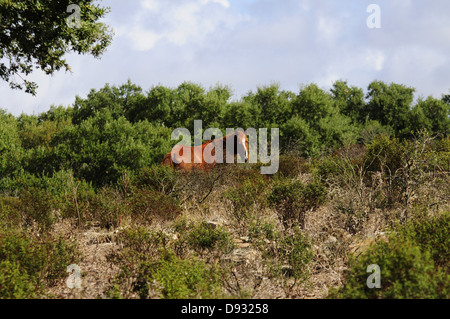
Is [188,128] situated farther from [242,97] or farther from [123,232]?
[123,232]

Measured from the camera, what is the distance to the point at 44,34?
13.8m

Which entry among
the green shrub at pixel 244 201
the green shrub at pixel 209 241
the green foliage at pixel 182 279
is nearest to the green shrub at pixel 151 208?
the green shrub at pixel 244 201

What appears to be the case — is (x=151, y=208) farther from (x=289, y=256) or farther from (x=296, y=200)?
(x=289, y=256)

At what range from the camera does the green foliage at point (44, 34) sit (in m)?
13.3

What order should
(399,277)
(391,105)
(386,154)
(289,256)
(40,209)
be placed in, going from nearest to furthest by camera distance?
(399,277), (289,256), (40,209), (386,154), (391,105)

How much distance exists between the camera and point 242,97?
33.4m

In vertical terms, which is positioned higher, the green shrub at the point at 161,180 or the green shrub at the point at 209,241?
the green shrub at the point at 161,180

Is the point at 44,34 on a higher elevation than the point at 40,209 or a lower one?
higher

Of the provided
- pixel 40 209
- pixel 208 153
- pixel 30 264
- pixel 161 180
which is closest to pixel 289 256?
pixel 30 264

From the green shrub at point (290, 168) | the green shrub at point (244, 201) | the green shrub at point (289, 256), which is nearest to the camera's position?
the green shrub at point (289, 256)

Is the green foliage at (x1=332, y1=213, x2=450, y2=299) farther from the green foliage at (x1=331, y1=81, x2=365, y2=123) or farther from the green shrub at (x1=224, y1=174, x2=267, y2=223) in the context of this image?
the green foliage at (x1=331, y1=81, x2=365, y2=123)

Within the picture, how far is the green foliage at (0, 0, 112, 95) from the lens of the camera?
13.3 meters

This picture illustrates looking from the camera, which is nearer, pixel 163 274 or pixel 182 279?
pixel 182 279

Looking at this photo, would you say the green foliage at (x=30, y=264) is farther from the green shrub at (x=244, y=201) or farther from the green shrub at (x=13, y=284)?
the green shrub at (x=244, y=201)
